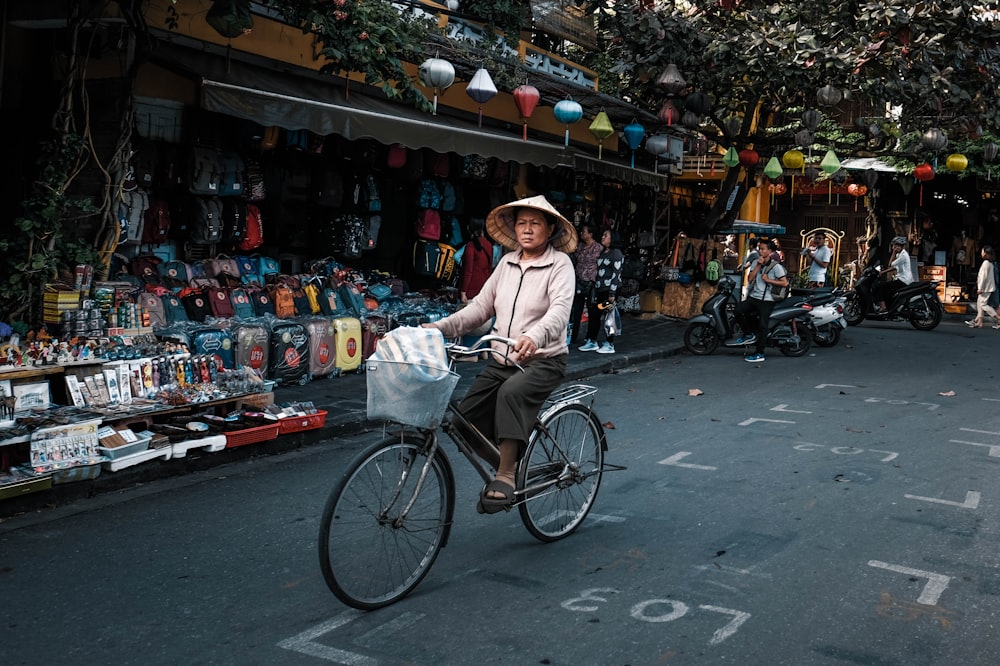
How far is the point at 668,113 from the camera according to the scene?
15789 millimetres

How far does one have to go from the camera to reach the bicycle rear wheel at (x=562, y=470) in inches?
201

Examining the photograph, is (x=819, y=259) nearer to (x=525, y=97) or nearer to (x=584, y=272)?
(x=584, y=272)

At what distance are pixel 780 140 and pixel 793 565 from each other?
1439cm

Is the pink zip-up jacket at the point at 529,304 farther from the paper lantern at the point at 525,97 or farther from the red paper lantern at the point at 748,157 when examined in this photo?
the red paper lantern at the point at 748,157

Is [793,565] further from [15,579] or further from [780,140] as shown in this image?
[780,140]

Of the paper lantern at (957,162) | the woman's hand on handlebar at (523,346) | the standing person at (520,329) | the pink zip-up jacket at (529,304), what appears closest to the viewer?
the woman's hand on handlebar at (523,346)

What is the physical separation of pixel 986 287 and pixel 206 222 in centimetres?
1663

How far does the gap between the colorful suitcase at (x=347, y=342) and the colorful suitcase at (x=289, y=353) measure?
53 centimetres

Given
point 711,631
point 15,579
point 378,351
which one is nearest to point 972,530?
point 711,631

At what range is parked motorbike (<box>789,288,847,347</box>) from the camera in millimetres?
15477

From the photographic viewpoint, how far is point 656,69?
51.8 feet

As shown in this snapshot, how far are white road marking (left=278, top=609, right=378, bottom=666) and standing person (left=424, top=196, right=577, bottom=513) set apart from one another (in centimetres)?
105

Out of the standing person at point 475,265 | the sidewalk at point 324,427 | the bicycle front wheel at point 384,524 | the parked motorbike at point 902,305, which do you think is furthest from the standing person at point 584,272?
the bicycle front wheel at point 384,524

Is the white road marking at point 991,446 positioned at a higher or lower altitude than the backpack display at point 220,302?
lower
